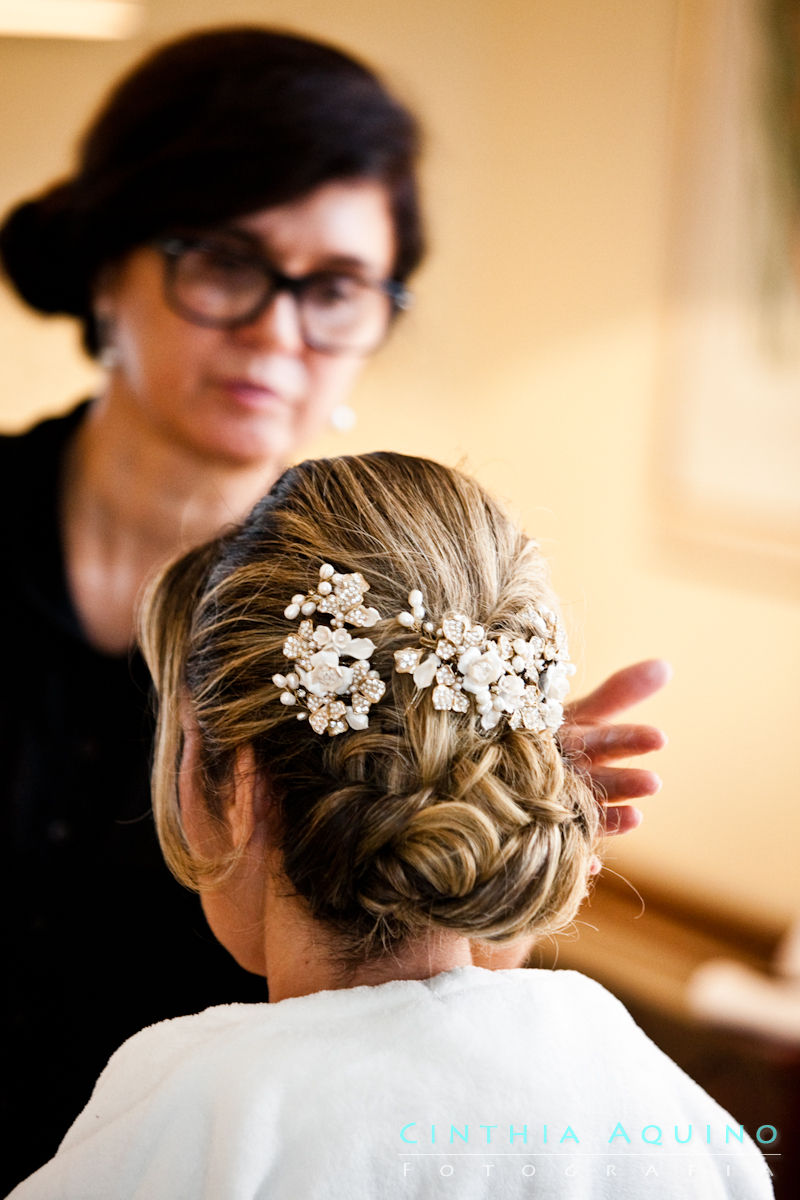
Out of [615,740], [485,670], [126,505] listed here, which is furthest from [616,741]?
[126,505]

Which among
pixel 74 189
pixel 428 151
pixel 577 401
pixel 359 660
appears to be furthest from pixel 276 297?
pixel 577 401

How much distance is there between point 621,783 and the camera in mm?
761

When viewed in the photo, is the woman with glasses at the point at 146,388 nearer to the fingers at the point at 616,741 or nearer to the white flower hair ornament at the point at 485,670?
the fingers at the point at 616,741

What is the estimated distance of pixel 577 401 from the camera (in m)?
1.89

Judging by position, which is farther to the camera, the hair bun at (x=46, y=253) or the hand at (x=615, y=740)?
the hair bun at (x=46, y=253)

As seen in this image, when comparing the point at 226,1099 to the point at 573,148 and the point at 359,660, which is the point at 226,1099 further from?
the point at 573,148

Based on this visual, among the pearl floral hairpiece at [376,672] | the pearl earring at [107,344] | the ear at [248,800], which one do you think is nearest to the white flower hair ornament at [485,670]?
the pearl floral hairpiece at [376,672]

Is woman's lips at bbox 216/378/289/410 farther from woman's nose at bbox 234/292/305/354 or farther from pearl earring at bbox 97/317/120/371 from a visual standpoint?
pearl earring at bbox 97/317/120/371

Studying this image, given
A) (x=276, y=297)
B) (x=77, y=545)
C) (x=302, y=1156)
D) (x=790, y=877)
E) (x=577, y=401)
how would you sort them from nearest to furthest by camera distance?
(x=302, y=1156)
(x=276, y=297)
(x=77, y=545)
(x=790, y=877)
(x=577, y=401)

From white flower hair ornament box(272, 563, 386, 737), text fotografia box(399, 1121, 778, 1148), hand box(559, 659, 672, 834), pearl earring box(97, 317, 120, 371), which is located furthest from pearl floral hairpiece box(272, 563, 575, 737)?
pearl earring box(97, 317, 120, 371)

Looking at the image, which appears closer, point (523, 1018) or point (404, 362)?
point (523, 1018)

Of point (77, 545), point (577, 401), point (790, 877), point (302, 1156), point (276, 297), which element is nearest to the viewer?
point (302, 1156)

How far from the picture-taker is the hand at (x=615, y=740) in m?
0.75

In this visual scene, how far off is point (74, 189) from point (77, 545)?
376 millimetres
